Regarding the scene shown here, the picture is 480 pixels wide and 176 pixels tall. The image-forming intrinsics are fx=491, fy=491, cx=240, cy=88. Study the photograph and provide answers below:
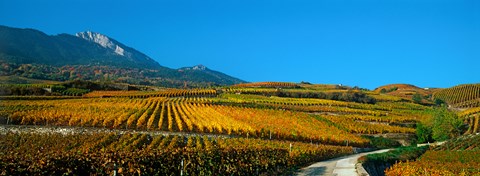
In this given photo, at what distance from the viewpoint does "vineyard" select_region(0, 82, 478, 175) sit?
49.8 ft

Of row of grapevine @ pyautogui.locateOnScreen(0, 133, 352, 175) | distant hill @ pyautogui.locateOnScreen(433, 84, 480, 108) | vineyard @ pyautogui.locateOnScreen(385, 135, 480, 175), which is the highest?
distant hill @ pyautogui.locateOnScreen(433, 84, 480, 108)

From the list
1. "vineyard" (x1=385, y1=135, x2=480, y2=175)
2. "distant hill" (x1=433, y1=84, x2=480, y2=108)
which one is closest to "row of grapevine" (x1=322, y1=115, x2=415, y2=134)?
"vineyard" (x1=385, y1=135, x2=480, y2=175)

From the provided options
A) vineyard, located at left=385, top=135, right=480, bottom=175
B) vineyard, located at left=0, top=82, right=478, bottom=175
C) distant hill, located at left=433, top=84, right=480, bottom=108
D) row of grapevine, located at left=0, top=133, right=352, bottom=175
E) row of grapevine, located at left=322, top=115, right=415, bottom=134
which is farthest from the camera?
distant hill, located at left=433, top=84, right=480, bottom=108

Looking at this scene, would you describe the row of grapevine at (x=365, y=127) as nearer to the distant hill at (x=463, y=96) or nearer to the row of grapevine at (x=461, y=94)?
the distant hill at (x=463, y=96)

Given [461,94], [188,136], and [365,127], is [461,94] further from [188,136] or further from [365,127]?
[188,136]

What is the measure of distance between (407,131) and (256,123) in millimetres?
27896

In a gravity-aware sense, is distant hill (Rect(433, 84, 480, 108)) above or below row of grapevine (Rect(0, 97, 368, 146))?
above

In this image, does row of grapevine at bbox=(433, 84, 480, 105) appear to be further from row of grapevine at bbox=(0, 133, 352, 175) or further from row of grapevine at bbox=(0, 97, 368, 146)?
row of grapevine at bbox=(0, 133, 352, 175)

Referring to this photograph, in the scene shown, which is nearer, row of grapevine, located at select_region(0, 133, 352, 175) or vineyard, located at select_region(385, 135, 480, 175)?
row of grapevine, located at select_region(0, 133, 352, 175)

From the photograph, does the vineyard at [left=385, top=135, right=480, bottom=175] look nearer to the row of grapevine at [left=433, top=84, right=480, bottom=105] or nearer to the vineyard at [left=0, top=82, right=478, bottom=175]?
the vineyard at [left=0, top=82, right=478, bottom=175]

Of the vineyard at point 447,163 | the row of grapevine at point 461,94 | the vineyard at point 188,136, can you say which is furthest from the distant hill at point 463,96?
the vineyard at point 447,163

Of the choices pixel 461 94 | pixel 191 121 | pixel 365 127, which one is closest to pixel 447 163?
pixel 191 121

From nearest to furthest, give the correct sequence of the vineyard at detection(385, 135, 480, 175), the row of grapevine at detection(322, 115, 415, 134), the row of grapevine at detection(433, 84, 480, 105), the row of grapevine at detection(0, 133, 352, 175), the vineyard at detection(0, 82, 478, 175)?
the row of grapevine at detection(0, 133, 352, 175) < the vineyard at detection(0, 82, 478, 175) < the vineyard at detection(385, 135, 480, 175) < the row of grapevine at detection(322, 115, 415, 134) < the row of grapevine at detection(433, 84, 480, 105)

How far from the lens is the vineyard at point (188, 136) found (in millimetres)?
15172
